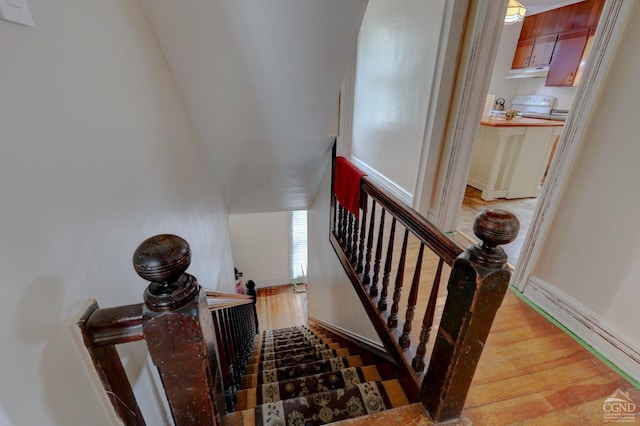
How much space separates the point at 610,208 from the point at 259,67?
1907 millimetres

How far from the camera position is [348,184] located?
6.50 ft

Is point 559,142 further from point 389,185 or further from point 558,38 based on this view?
point 558,38

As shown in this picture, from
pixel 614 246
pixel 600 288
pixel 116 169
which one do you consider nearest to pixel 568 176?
pixel 614 246

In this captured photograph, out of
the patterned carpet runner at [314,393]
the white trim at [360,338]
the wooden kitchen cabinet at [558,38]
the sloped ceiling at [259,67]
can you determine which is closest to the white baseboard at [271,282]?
the white trim at [360,338]

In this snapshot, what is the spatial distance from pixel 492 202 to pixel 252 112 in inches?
117

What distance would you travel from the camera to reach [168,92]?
4.55ft

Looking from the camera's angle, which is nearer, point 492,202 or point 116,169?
point 116,169

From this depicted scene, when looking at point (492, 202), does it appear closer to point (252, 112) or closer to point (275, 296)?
point (252, 112)

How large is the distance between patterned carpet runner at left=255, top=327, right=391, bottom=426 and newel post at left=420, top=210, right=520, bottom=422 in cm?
31

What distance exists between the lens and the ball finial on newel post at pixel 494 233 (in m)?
0.72

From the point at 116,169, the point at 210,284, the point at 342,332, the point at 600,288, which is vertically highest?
the point at 116,169

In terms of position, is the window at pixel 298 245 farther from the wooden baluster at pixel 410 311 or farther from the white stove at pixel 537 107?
the wooden baluster at pixel 410 311

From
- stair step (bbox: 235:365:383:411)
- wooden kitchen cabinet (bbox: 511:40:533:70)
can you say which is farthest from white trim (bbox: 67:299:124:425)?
wooden kitchen cabinet (bbox: 511:40:533:70)

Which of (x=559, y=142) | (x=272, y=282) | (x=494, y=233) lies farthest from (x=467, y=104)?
(x=272, y=282)
